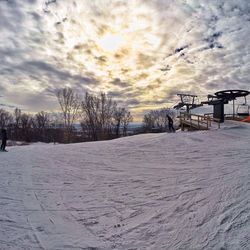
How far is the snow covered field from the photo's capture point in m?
4.70

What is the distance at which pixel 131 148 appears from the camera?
54.9ft

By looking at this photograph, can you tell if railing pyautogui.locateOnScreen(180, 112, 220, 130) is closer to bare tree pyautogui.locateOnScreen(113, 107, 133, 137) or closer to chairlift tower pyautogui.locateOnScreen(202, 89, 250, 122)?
chairlift tower pyautogui.locateOnScreen(202, 89, 250, 122)

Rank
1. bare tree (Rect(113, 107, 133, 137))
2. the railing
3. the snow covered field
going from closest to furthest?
the snow covered field < the railing < bare tree (Rect(113, 107, 133, 137))

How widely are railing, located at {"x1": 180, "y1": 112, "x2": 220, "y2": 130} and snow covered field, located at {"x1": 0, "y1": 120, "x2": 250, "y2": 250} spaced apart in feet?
46.2

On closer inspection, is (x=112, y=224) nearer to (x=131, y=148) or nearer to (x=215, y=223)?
(x=215, y=223)

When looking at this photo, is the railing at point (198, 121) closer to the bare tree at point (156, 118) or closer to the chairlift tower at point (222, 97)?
the chairlift tower at point (222, 97)

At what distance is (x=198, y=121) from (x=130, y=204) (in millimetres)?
22576

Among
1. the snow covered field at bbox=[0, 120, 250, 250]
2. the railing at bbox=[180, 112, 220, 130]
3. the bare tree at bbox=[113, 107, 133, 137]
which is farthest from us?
the bare tree at bbox=[113, 107, 133, 137]

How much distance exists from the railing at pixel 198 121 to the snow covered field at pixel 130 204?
1408cm

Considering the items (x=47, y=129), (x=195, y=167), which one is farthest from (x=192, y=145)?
(x=47, y=129)

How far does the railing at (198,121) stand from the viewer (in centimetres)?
2610

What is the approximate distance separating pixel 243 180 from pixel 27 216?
21.3 ft

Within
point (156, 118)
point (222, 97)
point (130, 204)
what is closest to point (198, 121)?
point (222, 97)

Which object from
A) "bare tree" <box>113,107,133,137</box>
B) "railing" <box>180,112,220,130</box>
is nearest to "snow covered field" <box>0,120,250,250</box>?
"railing" <box>180,112,220,130</box>
